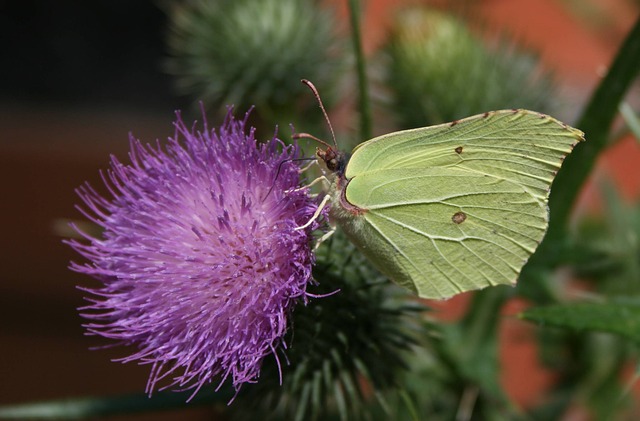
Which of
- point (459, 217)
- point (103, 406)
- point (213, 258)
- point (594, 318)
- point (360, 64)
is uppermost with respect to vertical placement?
point (360, 64)

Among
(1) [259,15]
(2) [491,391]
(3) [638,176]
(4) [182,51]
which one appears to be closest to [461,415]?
(2) [491,391]

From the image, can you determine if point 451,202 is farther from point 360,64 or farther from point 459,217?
point 360,64

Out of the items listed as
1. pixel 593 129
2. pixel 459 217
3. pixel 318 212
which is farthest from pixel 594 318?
pixel 318 212

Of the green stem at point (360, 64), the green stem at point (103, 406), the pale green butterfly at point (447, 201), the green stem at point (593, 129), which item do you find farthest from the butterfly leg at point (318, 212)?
the green stem at point (593, 129)

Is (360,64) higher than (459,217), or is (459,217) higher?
(360,64)

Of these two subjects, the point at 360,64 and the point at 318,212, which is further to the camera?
the point at 360,64

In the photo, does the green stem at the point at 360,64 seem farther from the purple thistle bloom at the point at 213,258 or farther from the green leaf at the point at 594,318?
the green leaf at the point at 594,318
